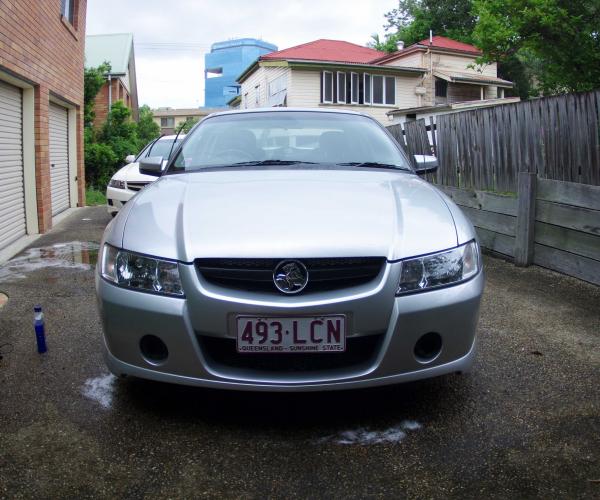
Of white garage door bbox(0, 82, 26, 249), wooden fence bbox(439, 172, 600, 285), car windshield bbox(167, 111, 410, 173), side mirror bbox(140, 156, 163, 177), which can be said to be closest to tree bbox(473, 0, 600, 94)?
wooden fence bbox(439, 172, 600, 285)

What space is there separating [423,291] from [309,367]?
0.58 metres

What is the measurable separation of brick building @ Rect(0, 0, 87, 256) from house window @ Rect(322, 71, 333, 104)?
66.1ft

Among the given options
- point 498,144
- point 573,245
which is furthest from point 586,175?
point 498,144

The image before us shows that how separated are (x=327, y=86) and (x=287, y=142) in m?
28.2

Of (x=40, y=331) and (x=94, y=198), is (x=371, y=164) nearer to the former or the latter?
(x=40, y=331)

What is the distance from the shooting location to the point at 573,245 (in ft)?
18.1

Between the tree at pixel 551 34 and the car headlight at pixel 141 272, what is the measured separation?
35.5 ft

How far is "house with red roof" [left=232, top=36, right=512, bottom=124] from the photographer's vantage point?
101 ft

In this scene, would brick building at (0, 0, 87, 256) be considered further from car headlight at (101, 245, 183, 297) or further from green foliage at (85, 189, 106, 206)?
car headlight at (101, 245, 183, 297)

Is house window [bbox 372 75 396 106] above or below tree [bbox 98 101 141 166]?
above

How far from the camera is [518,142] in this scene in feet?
22.5

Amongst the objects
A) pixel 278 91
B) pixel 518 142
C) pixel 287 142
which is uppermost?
pixel 278 91

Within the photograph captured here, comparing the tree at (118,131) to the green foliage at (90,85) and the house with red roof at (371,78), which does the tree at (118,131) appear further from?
the house with red roof at (371,78)

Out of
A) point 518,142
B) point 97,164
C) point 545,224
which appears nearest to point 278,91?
point 97,164
